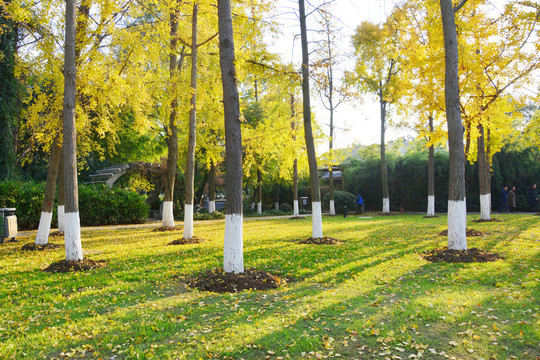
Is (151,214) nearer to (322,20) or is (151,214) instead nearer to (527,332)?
(322,20)

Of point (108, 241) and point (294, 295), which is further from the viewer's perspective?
point (108, 241)

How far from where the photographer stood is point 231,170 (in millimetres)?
6051

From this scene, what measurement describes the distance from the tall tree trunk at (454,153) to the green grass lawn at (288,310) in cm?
94

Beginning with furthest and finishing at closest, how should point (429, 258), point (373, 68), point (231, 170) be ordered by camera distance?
point (373, 68) < point (429, 258) < point (231, 170)

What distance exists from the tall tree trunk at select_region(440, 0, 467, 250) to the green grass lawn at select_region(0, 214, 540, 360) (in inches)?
37.0

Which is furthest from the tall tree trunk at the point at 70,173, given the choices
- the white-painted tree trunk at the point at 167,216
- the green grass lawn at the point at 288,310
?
the white-painted tree trunk at the point at 167,216

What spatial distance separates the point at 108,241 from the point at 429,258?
30.5 feet

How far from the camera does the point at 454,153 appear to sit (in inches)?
309

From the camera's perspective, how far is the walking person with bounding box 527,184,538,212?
2026cm

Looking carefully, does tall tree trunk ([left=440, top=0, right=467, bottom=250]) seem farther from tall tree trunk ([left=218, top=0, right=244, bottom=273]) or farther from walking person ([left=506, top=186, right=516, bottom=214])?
walking person ([left=506, top=186, right=516, bottom=214])

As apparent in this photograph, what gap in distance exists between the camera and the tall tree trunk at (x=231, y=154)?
6059 mm

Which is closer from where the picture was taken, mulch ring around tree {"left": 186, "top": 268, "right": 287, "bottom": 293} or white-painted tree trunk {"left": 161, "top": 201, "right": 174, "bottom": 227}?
mulch ring around tree {"left": 186, "top": 268, "right": 287, "bottom": 293}

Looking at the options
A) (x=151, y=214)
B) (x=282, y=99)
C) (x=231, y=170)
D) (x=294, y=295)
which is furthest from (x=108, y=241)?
(x=151, y=214)

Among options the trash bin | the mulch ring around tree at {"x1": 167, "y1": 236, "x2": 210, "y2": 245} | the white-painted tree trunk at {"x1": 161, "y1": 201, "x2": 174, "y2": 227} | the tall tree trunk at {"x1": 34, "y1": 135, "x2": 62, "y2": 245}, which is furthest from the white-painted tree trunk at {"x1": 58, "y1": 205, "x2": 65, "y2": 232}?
the mulch ring around tree at {"x1": 167, "y1": 236, "x2": 210, "y2": 245}
